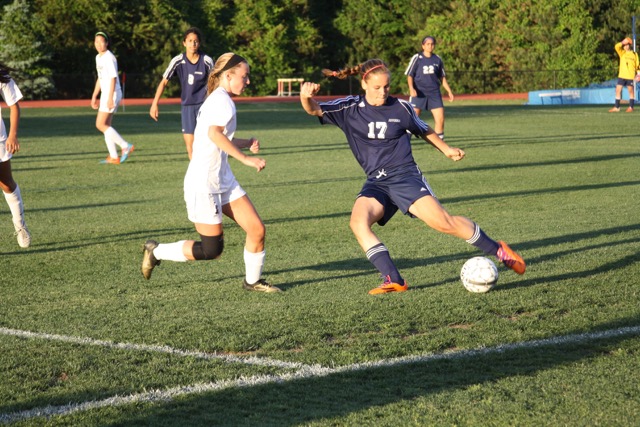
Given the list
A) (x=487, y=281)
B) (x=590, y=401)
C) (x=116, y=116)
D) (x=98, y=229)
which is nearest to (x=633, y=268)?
(x=487, y=281)

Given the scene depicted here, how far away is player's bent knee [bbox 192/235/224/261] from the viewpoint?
6.92 m

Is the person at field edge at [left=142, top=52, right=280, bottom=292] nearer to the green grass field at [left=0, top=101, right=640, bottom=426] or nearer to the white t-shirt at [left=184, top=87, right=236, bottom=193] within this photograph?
the white t-shirt at [left=184, top=87, right=236, bottom=193]

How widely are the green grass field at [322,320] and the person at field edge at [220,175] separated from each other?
1.05 ft

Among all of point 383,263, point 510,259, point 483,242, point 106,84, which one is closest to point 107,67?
point 106,84

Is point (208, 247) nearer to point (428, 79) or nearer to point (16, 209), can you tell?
point (16, 209)

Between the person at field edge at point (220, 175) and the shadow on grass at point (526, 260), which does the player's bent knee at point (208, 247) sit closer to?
the person at field edge at point (220, 175)

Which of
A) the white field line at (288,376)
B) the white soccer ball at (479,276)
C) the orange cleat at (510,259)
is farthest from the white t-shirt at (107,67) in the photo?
the white field line at (288,376)

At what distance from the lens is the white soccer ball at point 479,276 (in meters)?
6.69

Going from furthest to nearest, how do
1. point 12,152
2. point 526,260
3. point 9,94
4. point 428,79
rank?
1. point 428,79
2. point 12,152
3. point 9,94
4. point 526,260

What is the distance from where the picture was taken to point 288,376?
4.90m

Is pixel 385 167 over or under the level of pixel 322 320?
over

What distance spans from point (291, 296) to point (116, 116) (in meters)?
29.4

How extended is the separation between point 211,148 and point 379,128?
4.46ft

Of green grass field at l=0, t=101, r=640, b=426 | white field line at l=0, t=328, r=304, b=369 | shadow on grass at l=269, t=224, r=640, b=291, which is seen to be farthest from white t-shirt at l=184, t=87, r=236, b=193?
white field line at l=0, t=328, r=304, b=369
